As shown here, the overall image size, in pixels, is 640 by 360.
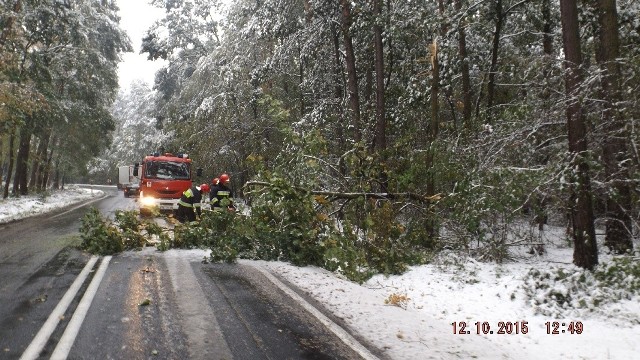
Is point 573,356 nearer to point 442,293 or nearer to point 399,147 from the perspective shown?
point 442,293

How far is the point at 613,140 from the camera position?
7.01 metres

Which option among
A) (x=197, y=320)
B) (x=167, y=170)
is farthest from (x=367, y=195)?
(x=167, y=170)

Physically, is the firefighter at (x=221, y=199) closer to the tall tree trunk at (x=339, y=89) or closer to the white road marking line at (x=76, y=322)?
the white road marking line at (x=76, y=322)

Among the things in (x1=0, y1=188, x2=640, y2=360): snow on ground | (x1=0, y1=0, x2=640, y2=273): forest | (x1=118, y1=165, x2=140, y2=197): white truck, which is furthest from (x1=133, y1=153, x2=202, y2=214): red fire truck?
(x1=118, y1=165, x2=140, y2=197): white truck

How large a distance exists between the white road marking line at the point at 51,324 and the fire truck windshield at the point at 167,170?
11668 mm

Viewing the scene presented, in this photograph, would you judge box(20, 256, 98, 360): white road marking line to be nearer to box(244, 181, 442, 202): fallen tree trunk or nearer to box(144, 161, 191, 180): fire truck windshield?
box(244, 181, 442, 202): fallen tree trunk

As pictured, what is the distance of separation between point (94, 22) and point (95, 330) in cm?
2583

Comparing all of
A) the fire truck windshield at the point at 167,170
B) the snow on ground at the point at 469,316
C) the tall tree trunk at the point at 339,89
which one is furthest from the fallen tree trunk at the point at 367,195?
the fire truck windshield at the point at 167,170

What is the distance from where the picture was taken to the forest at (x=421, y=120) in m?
7.07

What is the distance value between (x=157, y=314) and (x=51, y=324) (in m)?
1.06

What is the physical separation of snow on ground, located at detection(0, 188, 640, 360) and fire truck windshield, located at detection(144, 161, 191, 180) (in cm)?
1163

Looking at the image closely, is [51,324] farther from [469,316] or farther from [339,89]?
[339,89]

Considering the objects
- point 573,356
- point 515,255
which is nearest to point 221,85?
point 515,255

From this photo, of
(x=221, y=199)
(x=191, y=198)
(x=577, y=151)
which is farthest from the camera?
(x=191, y=198)
